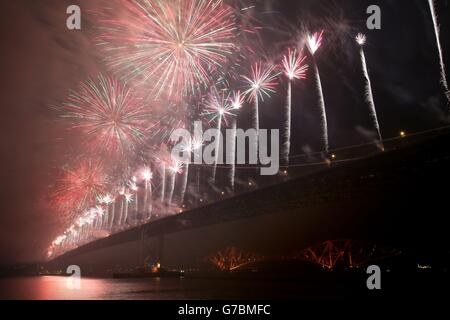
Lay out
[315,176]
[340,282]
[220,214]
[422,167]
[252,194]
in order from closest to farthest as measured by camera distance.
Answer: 1. [422,167]
2. [315,176]
3. [252,194]
4. [340,282]
5. [220,214]

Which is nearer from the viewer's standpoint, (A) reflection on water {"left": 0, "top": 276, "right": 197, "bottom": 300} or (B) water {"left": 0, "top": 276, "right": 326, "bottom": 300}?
(B) water {"left": 0, "top": 276, "right": 326, "bottom": 300}

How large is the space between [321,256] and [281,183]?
34953 mm

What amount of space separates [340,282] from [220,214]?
17442 mm

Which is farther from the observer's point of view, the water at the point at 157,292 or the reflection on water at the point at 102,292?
the reflection on water at the point at 102,292

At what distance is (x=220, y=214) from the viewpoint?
186ft

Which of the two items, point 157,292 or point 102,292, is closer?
point 157,292
